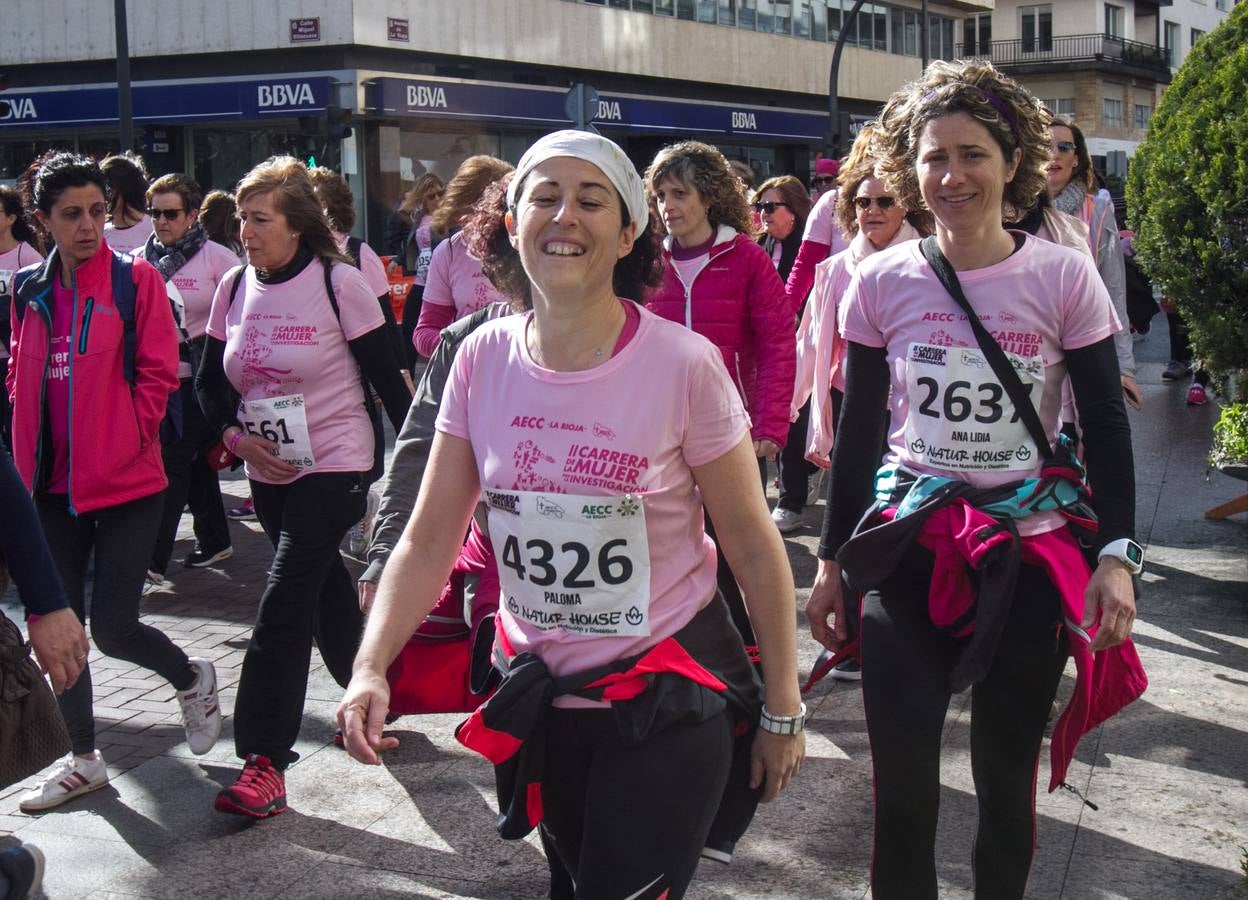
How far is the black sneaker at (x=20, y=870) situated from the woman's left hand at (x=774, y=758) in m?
1.57

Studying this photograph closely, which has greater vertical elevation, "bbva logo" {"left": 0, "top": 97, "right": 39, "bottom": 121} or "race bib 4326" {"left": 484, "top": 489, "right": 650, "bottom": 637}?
"bbva logo" {"left": 0, "top": 97, "right": 39, "bottom": 121}

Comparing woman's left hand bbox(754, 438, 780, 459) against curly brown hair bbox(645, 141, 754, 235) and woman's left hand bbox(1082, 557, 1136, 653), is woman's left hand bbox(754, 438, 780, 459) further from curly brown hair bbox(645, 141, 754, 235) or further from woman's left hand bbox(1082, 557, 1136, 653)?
woman's left hand bbox(1082, 557, 1136, 653)

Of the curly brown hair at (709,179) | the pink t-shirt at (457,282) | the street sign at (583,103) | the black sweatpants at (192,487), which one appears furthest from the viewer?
the street sign at (583,103)

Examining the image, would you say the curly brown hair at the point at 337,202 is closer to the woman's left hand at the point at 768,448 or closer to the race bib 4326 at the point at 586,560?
the woman's left hand at the point at 768,448

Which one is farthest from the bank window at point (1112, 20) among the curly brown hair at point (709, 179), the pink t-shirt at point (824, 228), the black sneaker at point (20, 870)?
the black sneaker at point (20, 870)

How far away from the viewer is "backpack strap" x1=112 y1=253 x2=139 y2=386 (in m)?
5.10

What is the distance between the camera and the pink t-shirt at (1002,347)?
326cm

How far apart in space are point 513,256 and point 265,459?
195 cm

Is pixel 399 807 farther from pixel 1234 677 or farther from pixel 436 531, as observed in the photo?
pixel 1234 677

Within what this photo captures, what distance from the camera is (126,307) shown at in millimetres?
5129

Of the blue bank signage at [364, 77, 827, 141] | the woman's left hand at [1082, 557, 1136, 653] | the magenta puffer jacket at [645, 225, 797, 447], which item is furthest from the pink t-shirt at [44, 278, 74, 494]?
the blue bank signage at [364, 77, 827, 141]

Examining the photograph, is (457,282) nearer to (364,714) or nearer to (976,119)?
(976,119)

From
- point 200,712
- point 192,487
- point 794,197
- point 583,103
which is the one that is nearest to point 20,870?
point 200,712

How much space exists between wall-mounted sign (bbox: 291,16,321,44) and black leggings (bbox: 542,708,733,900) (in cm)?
2788
